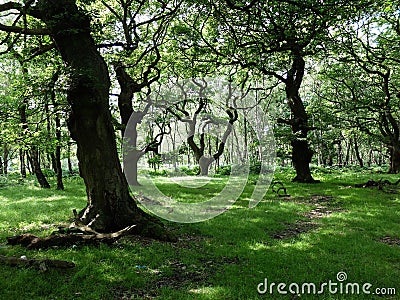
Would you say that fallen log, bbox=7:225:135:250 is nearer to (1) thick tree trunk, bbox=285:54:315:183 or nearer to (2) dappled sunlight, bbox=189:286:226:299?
(2) dappled sunlight, bbox=189:286:226:299

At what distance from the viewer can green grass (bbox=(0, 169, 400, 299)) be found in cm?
467

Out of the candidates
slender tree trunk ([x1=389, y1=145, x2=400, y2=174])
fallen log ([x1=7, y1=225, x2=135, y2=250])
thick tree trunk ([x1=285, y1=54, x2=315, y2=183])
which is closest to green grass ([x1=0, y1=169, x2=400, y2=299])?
fallen log ([x1=7, y1=225, x2=135, y2=250])

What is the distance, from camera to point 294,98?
18531 mm

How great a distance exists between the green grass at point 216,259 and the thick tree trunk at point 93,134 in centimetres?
62

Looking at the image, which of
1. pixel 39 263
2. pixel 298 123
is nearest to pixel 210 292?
pixel 39 263

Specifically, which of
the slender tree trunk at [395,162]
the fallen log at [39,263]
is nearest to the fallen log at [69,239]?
the fallen log at [39,263]

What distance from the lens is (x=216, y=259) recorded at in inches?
244

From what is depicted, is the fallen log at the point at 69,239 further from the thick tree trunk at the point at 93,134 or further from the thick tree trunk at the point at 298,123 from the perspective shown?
the thick tree trunk at the point at 298,123

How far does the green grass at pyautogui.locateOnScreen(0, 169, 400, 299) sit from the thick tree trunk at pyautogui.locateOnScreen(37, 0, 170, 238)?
62cm

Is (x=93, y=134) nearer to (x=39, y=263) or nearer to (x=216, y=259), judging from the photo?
(x=39, y=263)

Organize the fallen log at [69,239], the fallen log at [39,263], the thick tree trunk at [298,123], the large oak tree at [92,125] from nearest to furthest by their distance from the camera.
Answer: the fallen log at [39,263], the fallen log at [69,239], the large oak tree at [92,125], the thick tree trunk at [298,123]

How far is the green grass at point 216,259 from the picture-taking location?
15.3ft

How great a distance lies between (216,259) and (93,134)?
373cm

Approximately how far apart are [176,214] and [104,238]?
3.86 metres
